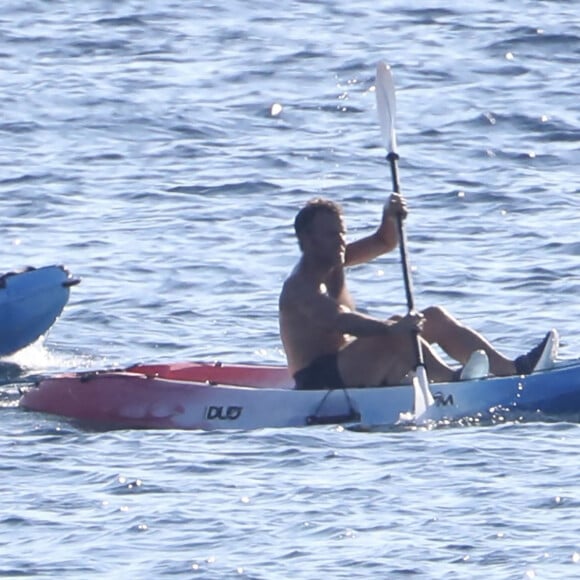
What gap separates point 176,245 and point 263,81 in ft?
18.6

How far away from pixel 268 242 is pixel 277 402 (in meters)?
4.86

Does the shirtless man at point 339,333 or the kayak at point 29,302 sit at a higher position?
the shirtless man at point 339,333

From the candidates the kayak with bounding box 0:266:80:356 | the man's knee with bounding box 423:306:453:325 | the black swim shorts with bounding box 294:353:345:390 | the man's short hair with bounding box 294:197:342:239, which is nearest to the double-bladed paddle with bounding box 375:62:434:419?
the man's knee with bounding box 423:306:453:325

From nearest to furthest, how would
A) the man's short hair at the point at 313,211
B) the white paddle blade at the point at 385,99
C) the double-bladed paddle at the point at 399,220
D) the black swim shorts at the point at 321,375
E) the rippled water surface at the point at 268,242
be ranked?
the rippled water surface at the point at 268,242
the double-bladed paddle at the point at 399,220
the man's short hair at the point at 313,211
the black swim shorts at the point at 321,375
the white paddle blade at the point at 385,99

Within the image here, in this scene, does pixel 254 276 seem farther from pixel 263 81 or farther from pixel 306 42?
pixel 306 42

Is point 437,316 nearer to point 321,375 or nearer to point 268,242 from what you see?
point 321,375

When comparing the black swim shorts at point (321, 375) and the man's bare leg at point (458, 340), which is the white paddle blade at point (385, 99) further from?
the black swim shorts at point (321, 375)

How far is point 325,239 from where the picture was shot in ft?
33.5

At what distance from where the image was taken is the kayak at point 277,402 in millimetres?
10023

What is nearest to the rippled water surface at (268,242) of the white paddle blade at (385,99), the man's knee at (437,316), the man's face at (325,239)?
the man's knee at (437,316)

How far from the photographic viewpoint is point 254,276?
13930 mm

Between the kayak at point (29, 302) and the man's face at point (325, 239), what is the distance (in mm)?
2295

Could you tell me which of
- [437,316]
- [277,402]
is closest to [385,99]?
[437,316]

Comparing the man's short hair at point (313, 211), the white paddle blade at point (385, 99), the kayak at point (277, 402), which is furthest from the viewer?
the white paddle blade at point (385, 99)
